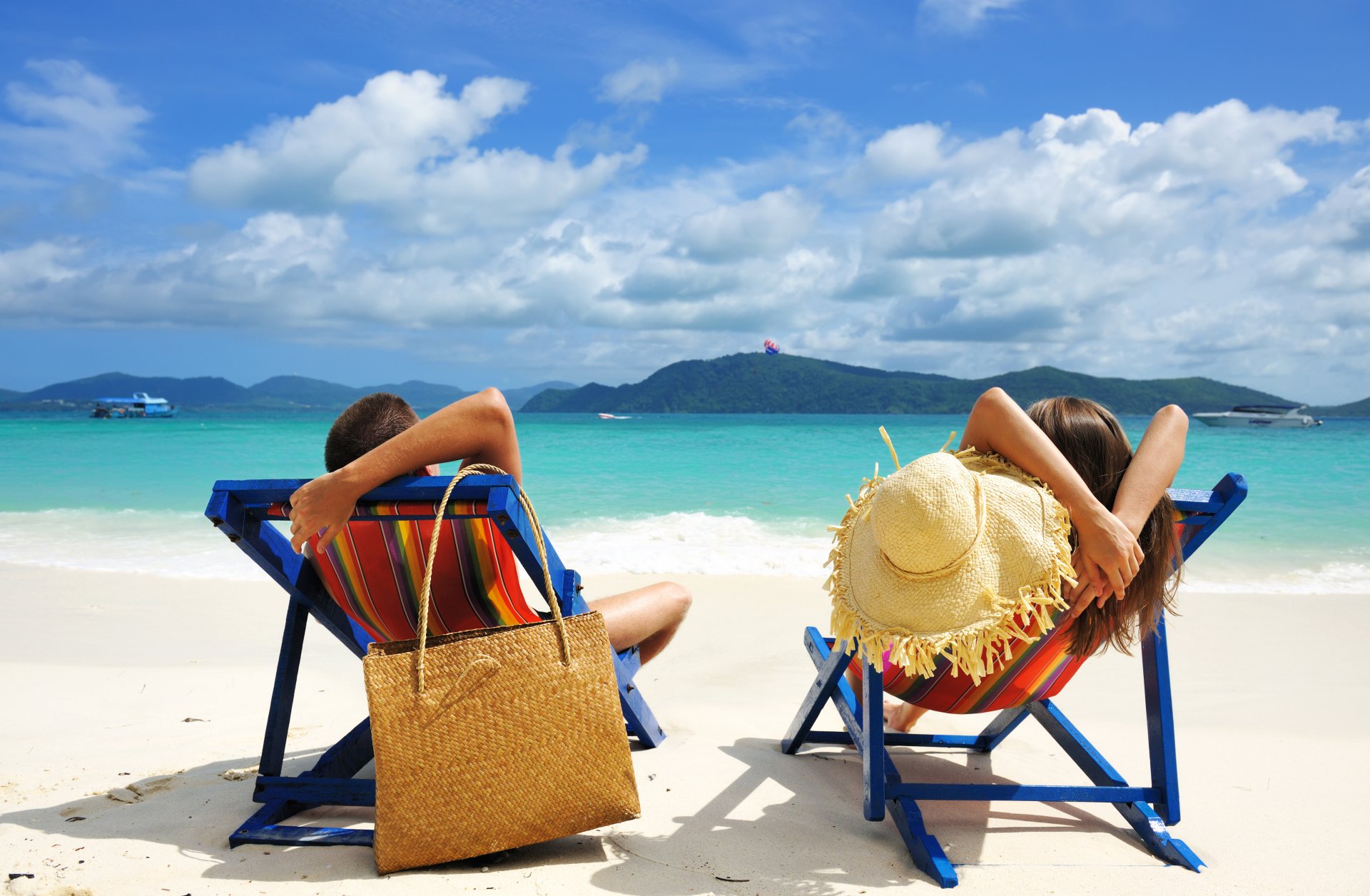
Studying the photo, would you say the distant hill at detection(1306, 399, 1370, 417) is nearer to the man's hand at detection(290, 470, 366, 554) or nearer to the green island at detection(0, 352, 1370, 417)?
the green island at detection(0, 352, 1370, 417)

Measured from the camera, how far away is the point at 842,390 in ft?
308

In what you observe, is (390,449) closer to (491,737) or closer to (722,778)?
(491,737)

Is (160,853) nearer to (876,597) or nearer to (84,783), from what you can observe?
(84,783)

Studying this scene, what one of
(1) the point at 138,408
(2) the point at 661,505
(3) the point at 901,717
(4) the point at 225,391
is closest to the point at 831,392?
(1) the point at 138,408

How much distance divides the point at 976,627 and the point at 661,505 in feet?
38.1

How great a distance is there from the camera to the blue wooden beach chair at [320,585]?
209 cm

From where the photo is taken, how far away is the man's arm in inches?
83.4

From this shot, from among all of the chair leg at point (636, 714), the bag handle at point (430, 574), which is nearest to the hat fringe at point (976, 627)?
the bag handle at point (430, 574)

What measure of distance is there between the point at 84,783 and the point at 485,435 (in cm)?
183

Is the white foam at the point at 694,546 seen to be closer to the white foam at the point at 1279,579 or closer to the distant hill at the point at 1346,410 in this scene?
the white foam at the point at 1279,579

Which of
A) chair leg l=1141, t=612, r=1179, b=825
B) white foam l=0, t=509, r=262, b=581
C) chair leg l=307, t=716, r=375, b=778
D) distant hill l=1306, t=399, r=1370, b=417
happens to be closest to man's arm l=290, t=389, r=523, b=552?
chair leg l=307, t=716, r=375, b=778

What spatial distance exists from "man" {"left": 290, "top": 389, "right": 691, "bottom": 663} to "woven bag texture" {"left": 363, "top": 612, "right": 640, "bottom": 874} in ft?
0.97

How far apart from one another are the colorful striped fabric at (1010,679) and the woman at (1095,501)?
0.11 feet

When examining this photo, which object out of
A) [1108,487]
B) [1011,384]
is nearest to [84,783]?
[1108,487]
